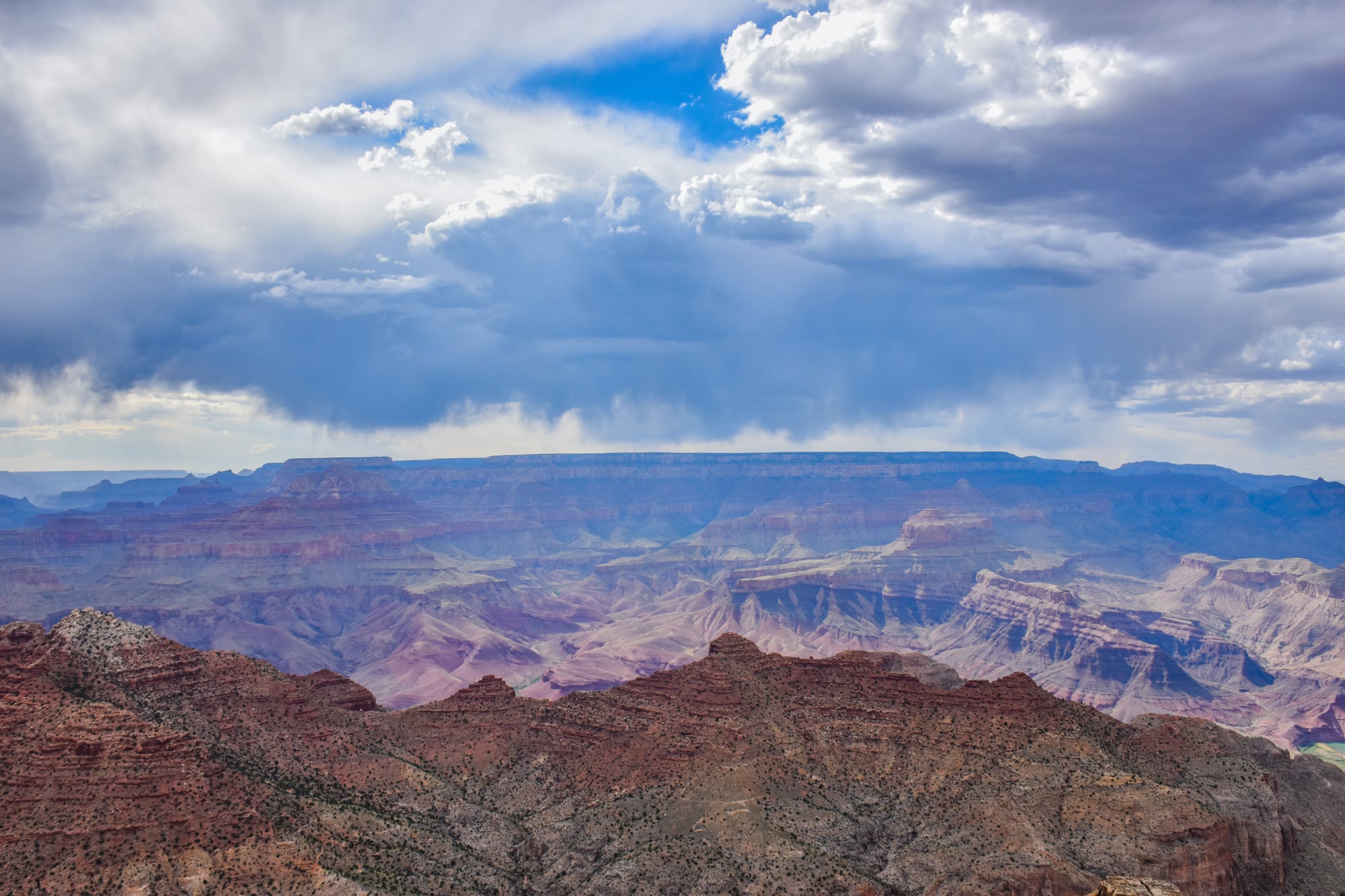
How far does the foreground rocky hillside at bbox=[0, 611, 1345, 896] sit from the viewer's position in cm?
6612

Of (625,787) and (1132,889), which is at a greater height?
(1132,889)

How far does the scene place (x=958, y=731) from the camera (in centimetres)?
8894

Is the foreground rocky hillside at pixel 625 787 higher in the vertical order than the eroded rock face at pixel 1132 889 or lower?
lower

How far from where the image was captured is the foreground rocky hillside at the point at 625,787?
6612 cm

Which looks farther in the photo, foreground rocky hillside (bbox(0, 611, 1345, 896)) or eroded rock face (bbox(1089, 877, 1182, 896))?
foreground rocky hillside (bbox(0, 611, 1345, 896))

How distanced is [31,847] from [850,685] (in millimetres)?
66441

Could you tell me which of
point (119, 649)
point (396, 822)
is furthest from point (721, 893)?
point (119, 649)

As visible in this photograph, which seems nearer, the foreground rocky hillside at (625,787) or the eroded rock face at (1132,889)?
the eroded rock face at (1132,889)

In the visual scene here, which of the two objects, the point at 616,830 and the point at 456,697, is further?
the point at 456,697

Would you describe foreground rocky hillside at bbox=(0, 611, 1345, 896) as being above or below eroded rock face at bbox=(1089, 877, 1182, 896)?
below

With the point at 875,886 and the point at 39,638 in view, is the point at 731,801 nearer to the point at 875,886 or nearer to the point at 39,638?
the point at 875,886

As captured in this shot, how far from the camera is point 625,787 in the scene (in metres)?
83.8

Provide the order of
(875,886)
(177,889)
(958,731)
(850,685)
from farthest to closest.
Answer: (850,685)
(958,731)
(875,886)
(177,889)

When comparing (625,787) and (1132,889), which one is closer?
(1132,889)
